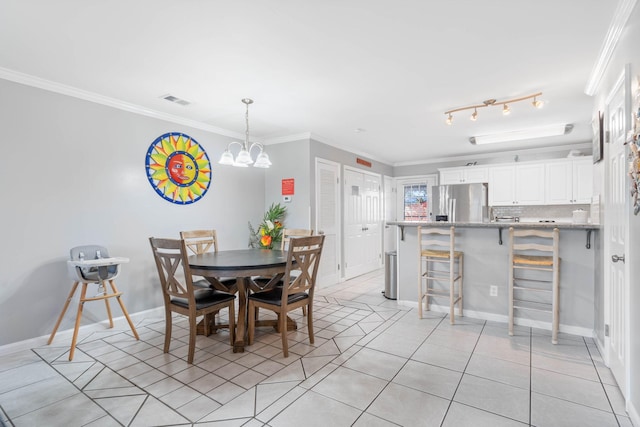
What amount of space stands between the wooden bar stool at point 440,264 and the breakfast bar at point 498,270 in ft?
0.34

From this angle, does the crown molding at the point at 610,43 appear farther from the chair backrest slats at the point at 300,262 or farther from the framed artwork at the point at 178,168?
the framed artwork at the point at 178,168

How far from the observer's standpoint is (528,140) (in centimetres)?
520

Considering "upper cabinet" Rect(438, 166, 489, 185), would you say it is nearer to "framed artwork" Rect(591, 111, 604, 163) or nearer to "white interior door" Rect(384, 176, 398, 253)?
"white interior door" Rect(384, 176, 398, 253)

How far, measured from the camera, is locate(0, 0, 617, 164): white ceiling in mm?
1963

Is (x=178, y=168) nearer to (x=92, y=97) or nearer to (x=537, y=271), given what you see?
(x=92, y=97)

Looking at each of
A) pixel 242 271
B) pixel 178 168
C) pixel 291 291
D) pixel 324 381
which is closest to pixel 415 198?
pixel 178 168

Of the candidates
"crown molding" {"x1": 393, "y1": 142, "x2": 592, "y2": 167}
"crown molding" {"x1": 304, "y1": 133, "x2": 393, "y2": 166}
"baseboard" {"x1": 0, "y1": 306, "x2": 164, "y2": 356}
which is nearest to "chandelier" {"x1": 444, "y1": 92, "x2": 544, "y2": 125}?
"crown molding" {"x1": 304, "y1": 133, "x2": 393, "y2": 166}

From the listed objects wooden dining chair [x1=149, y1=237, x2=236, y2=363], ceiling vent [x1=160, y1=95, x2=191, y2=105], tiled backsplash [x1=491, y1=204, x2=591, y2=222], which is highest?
ceiling vent [x1=160, y1=95, x2=191, y2=105]

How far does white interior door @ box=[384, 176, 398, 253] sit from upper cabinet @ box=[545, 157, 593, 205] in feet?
9.60

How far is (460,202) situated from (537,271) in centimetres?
310

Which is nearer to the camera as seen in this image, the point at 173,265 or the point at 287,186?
the point at 173,265

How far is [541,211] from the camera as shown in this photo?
5.86m

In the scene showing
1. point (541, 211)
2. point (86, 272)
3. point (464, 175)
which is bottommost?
point (86, 272)

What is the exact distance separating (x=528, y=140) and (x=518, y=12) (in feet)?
12.8
